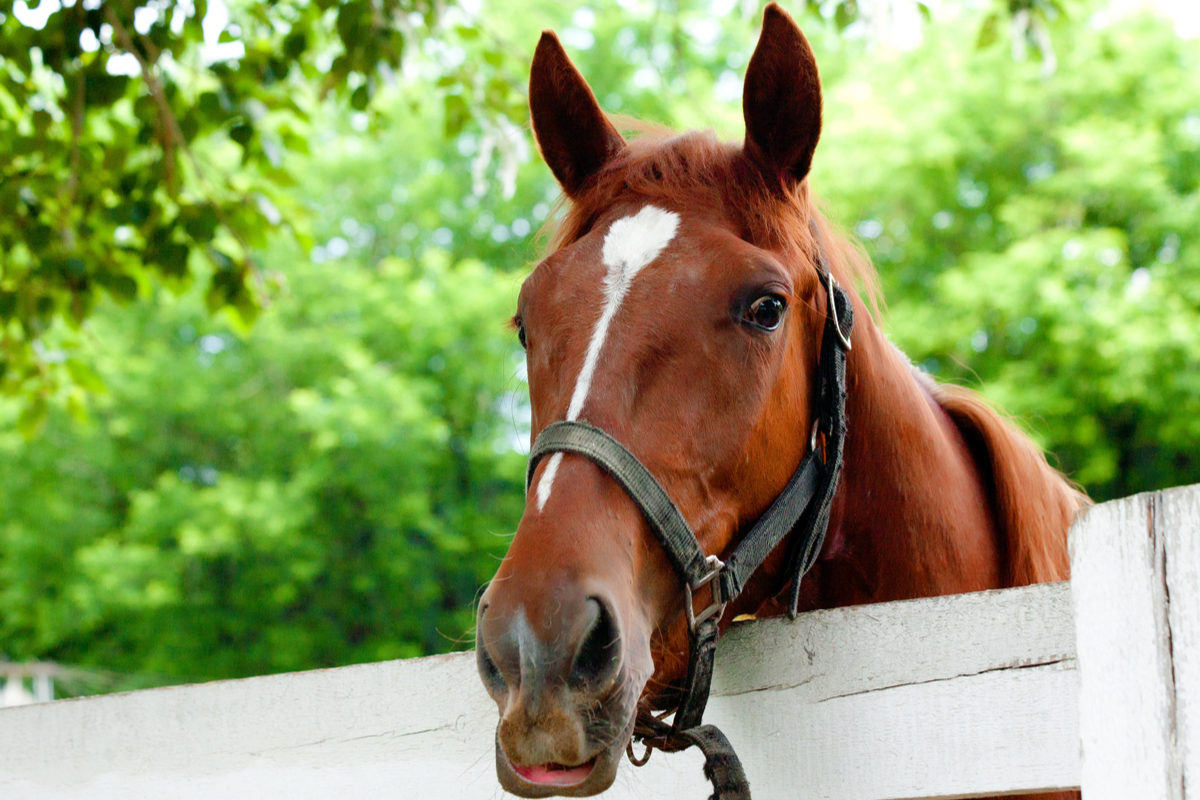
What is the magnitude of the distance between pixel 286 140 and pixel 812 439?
2784mm

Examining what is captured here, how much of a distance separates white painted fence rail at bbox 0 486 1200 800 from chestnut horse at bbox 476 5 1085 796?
24 centimetres

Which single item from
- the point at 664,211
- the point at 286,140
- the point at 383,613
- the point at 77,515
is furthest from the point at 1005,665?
the point at 77,515

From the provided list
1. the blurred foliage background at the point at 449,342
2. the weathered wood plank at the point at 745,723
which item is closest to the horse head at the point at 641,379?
the weathered wood plank at the point at 745,723

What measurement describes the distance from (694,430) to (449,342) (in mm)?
14356

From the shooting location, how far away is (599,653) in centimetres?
150

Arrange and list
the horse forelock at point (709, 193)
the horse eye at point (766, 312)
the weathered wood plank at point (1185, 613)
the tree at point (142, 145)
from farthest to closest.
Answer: the tree at point (142, 145), the horse forelock at point (709, 193), the horse eye at point (766, 312), the weathered wood plank at point (1185, 613)

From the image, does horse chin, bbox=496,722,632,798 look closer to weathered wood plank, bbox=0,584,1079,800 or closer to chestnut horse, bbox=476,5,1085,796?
chestnut horse, bbox=476,5,1085,796

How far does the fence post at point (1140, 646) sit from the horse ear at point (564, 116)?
1.39m

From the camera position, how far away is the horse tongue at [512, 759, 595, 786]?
4.88 ft

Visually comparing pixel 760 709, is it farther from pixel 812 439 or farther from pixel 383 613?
pixel 383 613

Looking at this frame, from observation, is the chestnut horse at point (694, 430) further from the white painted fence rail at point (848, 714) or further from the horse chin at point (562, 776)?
the white painted fence rail at point (848, 714)

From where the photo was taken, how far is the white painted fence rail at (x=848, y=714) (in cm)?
A: 114

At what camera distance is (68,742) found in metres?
2.34

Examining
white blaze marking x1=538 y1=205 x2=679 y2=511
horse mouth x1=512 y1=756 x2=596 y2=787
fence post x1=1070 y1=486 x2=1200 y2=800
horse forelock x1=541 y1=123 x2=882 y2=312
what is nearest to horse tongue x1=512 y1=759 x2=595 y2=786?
horse mouth x1=512 y1=756 x2=596 y2=787
